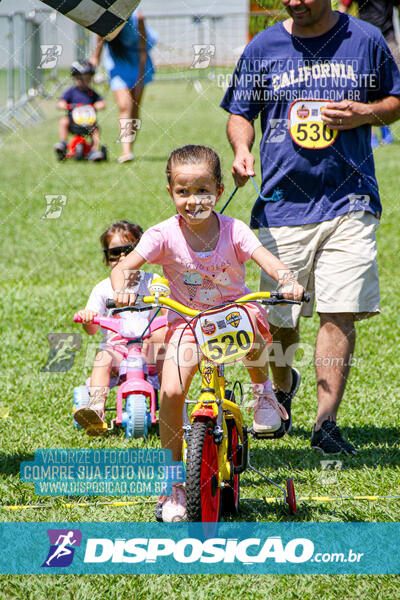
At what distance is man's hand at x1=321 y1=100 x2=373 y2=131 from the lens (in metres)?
3.95

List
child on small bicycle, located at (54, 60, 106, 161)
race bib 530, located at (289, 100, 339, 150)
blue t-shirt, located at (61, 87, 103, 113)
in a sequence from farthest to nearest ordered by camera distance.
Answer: blue t-shirt, located at (61, 87, 103, 113), child on small bicycle, located at (54, 60, 106, 161), race bib 530, located at (289, 100, 339, 150)

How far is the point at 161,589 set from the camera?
2891 mm

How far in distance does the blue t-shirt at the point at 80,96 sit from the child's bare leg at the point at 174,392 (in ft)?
34.5

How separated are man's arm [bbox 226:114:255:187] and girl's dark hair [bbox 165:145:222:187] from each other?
36cm

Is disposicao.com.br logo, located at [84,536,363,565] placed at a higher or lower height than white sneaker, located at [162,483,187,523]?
lower

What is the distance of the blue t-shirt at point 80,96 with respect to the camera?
1320 cm

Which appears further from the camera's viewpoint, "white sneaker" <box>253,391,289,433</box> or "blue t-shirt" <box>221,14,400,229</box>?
"blue t-shirt" <box>221,14,400,229</box>

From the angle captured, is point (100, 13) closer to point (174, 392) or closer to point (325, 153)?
point (325, 153)

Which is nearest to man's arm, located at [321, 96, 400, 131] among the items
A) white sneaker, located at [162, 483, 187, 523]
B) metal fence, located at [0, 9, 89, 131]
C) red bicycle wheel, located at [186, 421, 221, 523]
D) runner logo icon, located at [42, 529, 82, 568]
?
red bicycle wheel, located at [186, 421, 221, 523]

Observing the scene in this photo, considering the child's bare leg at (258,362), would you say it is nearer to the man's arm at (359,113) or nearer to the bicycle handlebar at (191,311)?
the bicycle handlebar at (191,311)

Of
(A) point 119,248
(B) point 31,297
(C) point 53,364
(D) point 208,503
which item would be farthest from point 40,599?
(B) point 31,297

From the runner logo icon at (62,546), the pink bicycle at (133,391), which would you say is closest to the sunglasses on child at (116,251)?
the pink bicycle at (133,391)

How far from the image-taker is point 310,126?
13.4 ft

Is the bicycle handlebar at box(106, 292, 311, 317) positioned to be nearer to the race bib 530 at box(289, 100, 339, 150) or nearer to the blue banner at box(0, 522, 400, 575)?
the blue banner at box(0, 522, 400, 575)
